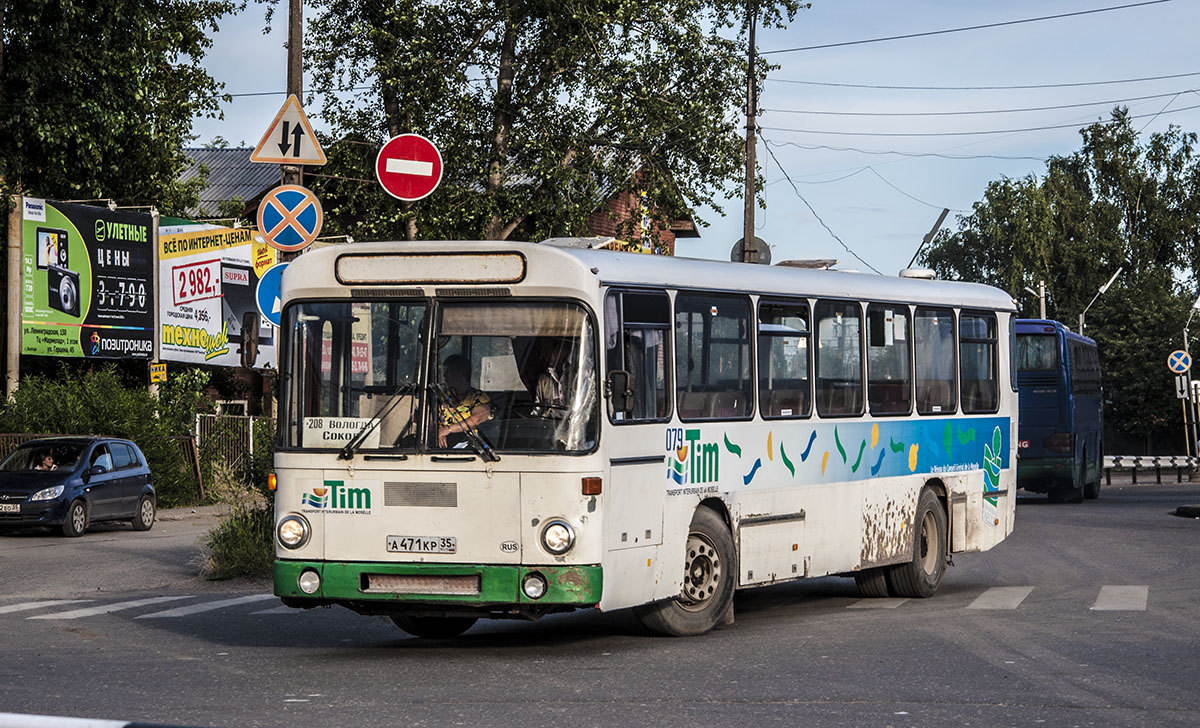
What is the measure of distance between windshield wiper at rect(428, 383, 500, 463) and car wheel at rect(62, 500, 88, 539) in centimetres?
1716

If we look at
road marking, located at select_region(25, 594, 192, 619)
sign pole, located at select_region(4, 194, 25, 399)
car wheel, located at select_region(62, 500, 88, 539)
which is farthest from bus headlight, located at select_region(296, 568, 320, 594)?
sign pole, located at select_region(4, 194, 25, 399)

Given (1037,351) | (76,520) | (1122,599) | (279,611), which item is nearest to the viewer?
(1122,599)

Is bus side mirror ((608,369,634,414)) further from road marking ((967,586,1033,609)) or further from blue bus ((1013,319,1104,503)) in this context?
blue bus ((1013,319,1104,503))

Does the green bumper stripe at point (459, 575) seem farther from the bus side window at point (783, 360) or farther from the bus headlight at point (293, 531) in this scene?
the bus side window at point (783, 360)

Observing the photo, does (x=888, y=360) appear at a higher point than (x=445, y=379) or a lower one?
higher

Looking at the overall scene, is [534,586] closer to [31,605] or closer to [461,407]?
[461,407]

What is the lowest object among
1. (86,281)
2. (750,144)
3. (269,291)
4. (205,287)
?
(269,291)

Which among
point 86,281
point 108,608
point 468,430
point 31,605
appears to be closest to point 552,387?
point 468,430

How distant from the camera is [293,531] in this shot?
36.9ft

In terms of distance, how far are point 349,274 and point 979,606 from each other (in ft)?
20.1

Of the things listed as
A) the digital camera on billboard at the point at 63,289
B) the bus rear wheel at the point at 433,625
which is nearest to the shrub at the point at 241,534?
the bus rear wheel at the point at 433,625

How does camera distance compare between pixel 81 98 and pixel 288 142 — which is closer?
pixel 288 142

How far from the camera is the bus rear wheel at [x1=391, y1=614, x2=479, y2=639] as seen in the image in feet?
41.1

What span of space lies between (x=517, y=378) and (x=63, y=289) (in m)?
26.1
